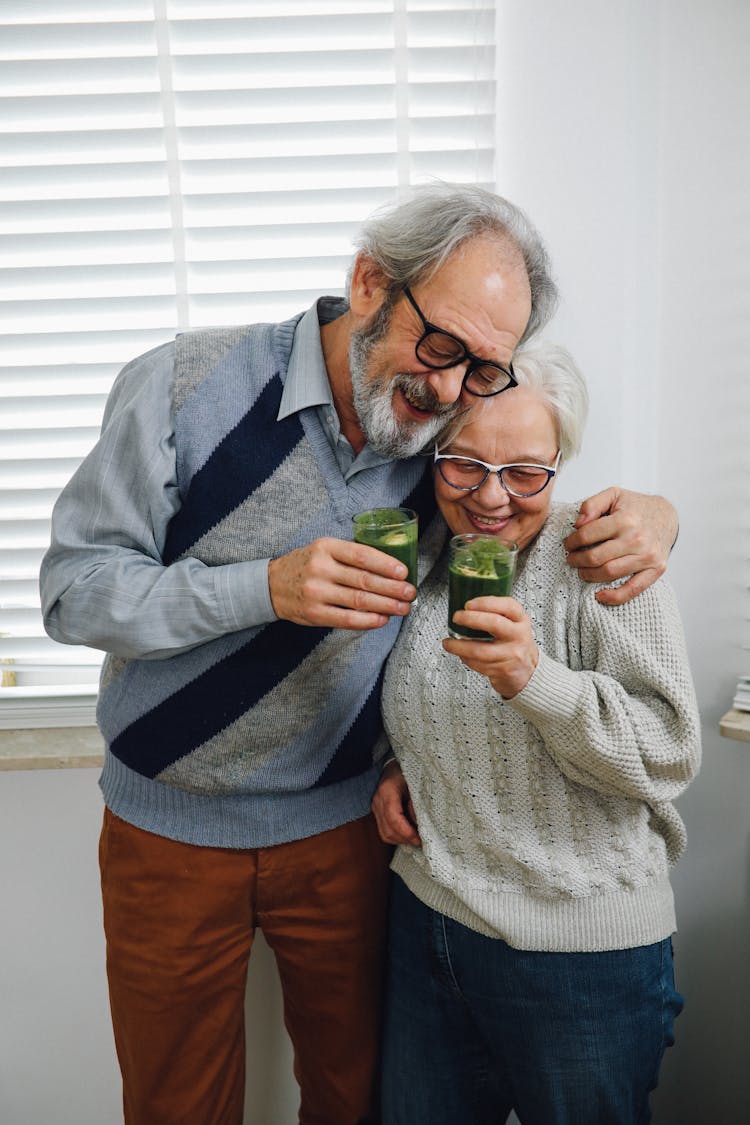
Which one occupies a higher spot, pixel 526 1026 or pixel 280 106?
pixel 280 106

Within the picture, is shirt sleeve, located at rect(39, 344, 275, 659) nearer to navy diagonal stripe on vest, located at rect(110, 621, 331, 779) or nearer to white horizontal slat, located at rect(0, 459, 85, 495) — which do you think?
navy diagonal stripe on vest, located at rect(110, 621, 331, 779)

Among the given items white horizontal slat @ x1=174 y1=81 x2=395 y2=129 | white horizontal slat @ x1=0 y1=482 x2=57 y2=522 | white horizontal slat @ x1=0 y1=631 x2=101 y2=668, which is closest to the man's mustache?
white horizontal slat @ x1=174 y1=81 x2=395 y2=129

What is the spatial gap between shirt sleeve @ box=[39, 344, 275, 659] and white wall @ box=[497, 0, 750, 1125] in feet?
2.77

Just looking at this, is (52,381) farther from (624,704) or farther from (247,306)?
(624,704)

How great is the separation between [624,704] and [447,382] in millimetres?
547

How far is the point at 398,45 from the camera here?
5.90 ft

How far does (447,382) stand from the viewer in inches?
53.6

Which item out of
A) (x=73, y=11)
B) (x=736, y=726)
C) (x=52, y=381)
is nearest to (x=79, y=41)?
(x=73, y=11)

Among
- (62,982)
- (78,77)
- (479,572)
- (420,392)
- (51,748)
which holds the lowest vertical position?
(62,982)

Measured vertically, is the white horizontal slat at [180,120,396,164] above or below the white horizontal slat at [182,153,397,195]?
above

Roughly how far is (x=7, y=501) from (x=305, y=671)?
932 mm

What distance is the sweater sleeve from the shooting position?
50.1 inches

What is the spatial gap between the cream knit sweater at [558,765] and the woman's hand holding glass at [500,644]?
0.03m

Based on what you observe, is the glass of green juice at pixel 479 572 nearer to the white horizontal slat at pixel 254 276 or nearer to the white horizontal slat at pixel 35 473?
the white horizontal slat at pixel 254 276
